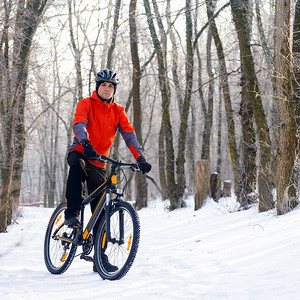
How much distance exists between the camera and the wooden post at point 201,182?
Answer: 1094 centimetres

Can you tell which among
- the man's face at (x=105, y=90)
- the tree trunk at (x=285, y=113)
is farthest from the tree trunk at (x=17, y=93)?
the tree trunk at (x=285, y=113)

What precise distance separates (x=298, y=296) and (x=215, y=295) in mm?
646

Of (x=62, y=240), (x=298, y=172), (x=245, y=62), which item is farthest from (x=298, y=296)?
(x=245, y=62)

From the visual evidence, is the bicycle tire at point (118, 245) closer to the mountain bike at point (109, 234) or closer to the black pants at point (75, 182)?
the mountain bike at point (109, 234)

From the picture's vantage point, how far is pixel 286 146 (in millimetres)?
6215

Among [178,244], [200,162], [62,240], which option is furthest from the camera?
[200,162]

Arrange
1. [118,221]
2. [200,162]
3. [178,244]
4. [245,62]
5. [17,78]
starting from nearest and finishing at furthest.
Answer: [118,221] < [178,244] < [245,62] < [17,78] < [200,162]

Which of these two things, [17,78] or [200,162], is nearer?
[17,78]

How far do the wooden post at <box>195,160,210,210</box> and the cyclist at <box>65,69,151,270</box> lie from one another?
6632 mm

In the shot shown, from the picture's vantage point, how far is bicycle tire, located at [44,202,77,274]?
4508mm

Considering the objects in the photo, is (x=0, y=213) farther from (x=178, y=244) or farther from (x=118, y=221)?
(x=118, y=221)

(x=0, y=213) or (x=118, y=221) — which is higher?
(x=118, y=221)

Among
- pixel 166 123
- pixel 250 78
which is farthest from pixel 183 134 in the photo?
pixel 250 78

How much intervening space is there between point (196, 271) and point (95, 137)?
181 cm
